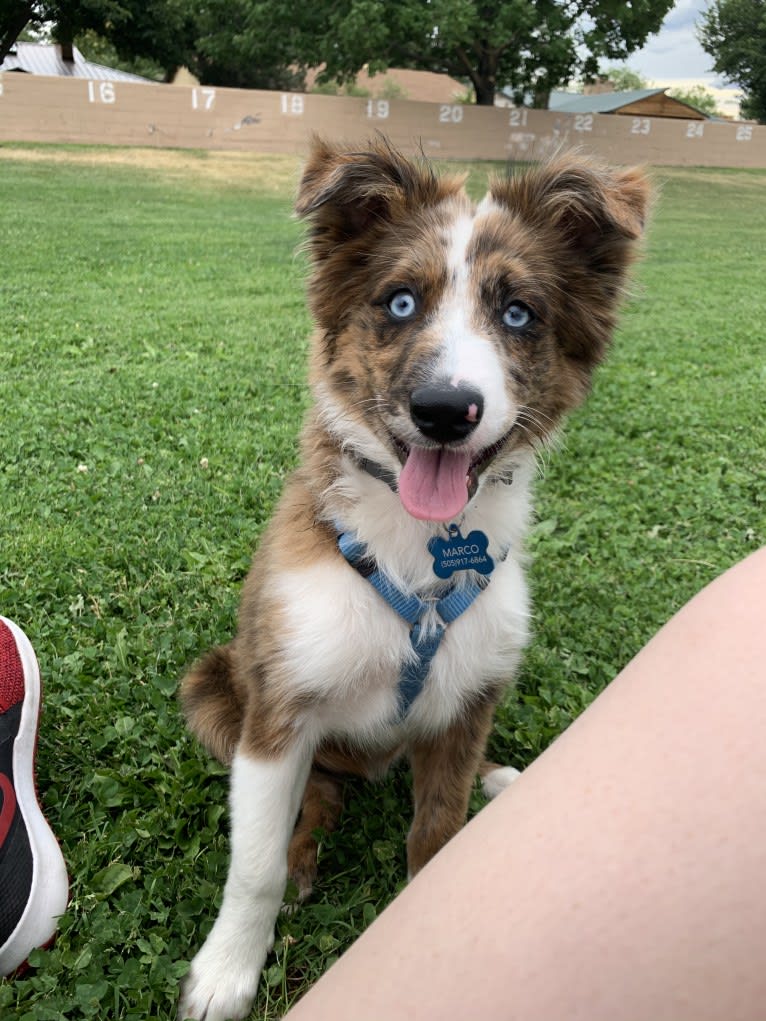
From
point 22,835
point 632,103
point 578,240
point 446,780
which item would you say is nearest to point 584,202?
point 578,240

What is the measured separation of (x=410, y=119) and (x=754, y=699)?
29.7m

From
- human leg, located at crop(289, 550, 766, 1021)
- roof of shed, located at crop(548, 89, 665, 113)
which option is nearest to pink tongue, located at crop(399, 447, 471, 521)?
human leg, located at crop(289, 550, 766, 1021)

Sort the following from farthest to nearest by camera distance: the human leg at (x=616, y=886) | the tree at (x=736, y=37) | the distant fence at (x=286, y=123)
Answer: the distant fence at (x=286, y=123) < the tree at (x=736, y=37) < the human leg at (x=616, y=886)

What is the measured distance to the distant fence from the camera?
73.4 feet

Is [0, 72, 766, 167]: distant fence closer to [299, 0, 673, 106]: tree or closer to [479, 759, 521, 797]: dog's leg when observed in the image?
[299, 0, 673, 106]: tree

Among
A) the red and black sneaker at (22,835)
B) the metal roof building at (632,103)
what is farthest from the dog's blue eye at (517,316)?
the metal roof building at (632,103)

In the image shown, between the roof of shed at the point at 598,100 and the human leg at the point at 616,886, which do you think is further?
the roof of shed at the point at 598,100

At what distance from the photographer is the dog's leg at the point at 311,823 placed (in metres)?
2.43

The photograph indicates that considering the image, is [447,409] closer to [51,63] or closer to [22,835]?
[22,835]

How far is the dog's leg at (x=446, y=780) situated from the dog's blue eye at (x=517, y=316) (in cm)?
115

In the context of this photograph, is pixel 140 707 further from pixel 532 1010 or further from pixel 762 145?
pixel 762 145

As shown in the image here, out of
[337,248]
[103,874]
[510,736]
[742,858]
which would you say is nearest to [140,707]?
[103,874]

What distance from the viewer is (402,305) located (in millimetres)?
2320

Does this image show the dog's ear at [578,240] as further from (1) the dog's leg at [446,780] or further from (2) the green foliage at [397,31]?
(2) the green foliage at [397,31]
